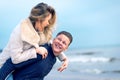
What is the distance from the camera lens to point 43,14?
361cm

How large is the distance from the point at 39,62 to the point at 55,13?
1.47ft

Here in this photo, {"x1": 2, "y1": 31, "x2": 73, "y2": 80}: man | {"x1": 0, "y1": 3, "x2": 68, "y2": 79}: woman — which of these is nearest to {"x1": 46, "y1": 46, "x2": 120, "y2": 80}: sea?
{"x1": 2, "y1": 31, "x2": 73, "y2": 80}: man

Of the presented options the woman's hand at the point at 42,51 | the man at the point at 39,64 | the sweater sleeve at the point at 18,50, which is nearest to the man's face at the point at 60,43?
the man at the point at 39,64

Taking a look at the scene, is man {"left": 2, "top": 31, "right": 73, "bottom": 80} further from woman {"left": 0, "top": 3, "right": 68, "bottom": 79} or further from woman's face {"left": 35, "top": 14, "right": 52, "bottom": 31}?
woman's face {"left": 35, "top": 14, "right": 52, "bottom": 31}

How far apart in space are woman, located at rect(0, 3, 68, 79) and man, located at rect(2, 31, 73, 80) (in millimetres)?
57

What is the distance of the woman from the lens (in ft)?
11.7

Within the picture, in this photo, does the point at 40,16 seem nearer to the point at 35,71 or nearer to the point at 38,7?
the point at 38,7

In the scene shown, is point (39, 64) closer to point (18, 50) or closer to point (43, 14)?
point (18, 50)

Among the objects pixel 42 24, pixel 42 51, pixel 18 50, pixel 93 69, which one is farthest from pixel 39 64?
pixel 93 69

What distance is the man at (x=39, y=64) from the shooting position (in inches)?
144

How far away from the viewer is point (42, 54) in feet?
12.0

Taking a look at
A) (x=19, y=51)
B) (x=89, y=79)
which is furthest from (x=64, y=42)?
(x=89, y=79)

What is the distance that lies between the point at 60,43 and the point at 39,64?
0.25 metres

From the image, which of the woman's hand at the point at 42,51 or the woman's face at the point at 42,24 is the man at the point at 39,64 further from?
the woman's face at the point at 42,24
